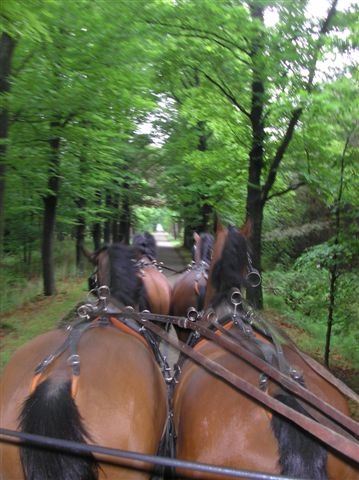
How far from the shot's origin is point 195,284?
618 cm

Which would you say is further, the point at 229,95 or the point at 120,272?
the point at 229,95

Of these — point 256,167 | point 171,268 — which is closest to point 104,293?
point 171,268

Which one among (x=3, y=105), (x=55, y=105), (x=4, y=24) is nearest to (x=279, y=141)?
(x=55, y=105)

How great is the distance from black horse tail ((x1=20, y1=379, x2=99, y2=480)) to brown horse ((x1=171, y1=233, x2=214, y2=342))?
3.80 meters

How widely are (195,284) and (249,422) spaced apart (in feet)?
12.7

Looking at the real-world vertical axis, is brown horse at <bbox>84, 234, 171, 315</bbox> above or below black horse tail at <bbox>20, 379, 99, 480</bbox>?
above

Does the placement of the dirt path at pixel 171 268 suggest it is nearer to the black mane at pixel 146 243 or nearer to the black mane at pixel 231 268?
the black mane at pixel 146 243

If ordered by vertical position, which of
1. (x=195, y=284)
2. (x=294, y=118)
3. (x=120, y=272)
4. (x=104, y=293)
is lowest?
(x=195, y=284)

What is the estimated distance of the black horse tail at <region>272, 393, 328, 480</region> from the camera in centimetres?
214

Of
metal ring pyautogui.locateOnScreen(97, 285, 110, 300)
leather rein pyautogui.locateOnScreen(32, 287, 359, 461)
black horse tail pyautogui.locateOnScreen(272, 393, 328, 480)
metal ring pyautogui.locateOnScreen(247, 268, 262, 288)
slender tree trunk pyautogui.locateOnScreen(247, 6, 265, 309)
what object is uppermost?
slender tree trunk pyautogui.locateOnScreen(247, 6, 265, 309)

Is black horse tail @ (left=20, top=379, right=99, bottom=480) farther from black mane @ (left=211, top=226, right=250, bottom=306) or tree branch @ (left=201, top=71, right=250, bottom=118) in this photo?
tree branch @ (left=201, top=71, right=250, bottom=118)

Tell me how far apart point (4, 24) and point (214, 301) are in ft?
11.9

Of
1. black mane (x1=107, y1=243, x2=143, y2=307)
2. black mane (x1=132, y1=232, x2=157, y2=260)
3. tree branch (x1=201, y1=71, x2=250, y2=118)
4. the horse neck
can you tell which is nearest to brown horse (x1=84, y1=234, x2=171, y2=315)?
black mane (x1=107, y1=243, x2=143, y2=307)

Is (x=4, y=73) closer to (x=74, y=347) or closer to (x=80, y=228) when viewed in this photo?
(x=74, y=347)
